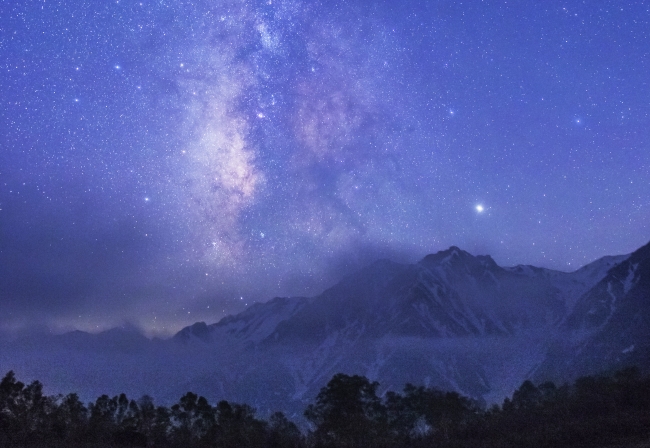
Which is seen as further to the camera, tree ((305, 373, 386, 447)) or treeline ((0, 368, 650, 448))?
tree ((305, 373, 386, 447))

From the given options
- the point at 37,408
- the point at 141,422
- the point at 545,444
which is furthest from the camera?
the point at 37,408

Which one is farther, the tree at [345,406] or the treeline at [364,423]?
the tree at [345,406]

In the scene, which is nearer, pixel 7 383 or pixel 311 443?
pixel 311 443

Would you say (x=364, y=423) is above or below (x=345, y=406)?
below

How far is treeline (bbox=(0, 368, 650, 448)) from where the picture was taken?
83.2ft

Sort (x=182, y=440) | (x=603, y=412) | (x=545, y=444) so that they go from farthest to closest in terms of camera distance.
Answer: (x=182, y=440)
(x=603, y=412)
(x=545, y=444)

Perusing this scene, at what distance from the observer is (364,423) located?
61781mm

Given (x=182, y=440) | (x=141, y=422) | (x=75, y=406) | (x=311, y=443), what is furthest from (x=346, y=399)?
(x=75, y=406)

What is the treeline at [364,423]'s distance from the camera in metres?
25.4

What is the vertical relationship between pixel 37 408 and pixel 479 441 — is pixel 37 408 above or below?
above

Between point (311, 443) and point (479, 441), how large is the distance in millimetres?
13573

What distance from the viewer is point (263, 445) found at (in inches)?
1487

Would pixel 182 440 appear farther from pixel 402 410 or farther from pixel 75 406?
pixel 402 410

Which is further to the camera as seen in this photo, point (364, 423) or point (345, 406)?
point (345, 406)
